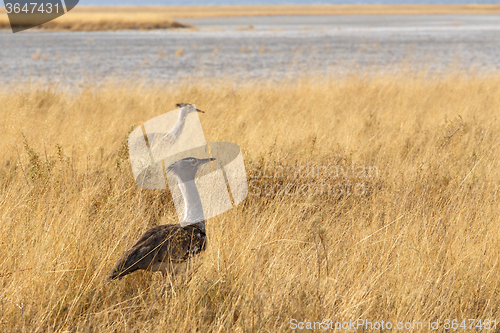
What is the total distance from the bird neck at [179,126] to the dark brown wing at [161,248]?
3178 millimetres

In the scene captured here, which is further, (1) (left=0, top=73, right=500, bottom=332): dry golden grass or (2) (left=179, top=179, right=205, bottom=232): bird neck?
(2) (left=179, top=179, right=205, bottom=232): bird neck

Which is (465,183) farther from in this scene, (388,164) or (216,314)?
(216,314)

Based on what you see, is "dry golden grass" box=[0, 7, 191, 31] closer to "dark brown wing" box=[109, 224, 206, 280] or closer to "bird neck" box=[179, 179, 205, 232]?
"bird neck" box=[179, 179, 205, 232]

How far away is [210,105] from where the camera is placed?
9.23 metres

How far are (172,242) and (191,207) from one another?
1.14ft

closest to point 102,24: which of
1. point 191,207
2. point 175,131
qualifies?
point 175,131

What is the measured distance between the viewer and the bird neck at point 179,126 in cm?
610

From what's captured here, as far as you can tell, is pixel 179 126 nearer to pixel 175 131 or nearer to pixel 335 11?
pixel 175 131

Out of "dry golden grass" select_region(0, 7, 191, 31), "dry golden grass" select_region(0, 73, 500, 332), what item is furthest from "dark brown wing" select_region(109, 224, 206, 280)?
"dry golden grass" select_region(0, 7, 191, 31)

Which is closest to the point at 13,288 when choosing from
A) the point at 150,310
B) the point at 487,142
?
Result: the point at 150,310

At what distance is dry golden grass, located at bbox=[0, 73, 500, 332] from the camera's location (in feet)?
8.87

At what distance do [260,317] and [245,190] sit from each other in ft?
6.84

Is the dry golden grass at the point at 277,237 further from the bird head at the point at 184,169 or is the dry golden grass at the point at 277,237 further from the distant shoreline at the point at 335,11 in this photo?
the distant shoreline at the point at 335,11

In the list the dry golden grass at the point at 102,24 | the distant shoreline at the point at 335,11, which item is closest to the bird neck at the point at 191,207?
the dry golden grass at the point at 102,24
